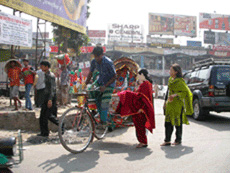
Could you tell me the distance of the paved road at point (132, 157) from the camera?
3.06 meters

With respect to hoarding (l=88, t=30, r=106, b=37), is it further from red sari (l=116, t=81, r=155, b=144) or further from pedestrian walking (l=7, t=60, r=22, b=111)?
red sari (l=116, t=81, r=155, b=144)

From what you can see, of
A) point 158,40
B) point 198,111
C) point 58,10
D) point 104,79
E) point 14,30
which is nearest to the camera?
point 104,79

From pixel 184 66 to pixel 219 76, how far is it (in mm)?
36639

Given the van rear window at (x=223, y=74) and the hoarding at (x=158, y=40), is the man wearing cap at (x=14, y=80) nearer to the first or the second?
the van rear window at (x=223, y=74)

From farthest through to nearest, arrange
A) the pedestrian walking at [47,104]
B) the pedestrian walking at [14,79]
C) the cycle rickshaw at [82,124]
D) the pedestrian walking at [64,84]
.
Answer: the pedestrian walking at [64,84], the pedestrian walking at [14,79], the pedestrian walking at [47,104], the cycle rickshaw at [82,124]

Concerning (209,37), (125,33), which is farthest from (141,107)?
(209,37)

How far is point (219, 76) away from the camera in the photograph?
22.3 feet

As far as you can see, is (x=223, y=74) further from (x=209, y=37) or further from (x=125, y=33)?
(x=209, y=37)

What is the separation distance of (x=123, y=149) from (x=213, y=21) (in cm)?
5197

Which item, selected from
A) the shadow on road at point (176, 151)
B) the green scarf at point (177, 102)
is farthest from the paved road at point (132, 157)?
the green scarf at point (177, 102)

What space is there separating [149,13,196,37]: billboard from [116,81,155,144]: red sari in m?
44.4

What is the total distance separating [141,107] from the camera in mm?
4285

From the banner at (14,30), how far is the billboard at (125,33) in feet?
122

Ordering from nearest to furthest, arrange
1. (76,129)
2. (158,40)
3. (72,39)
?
1. (76,129)
2. (72,39)
3. (158,40)
